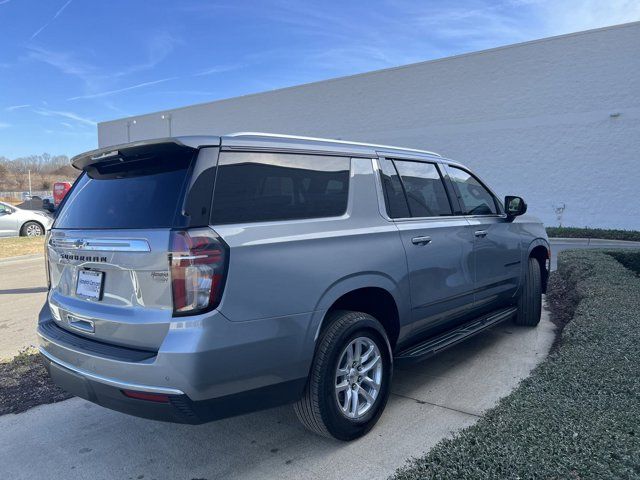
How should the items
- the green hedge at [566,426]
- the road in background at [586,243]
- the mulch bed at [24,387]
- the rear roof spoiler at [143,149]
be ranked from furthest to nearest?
the road in background at [586,243]
the mulch bed at [24,387]
the rear roof spoiler at [143,149]
the green hedge at [566,426]

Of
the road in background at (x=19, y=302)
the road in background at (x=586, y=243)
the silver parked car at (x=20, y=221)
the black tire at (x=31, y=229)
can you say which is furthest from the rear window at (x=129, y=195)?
the black tire at (x=31, y=229)

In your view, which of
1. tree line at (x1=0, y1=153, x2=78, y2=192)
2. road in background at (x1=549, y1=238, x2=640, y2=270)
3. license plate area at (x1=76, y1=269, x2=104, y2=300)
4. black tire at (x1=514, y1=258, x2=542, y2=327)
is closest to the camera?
license plate area at (x1=76, y1=269, x2=104, y2=300)

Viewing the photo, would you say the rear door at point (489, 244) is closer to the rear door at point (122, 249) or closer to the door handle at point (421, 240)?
the door handle at point (421, 240)

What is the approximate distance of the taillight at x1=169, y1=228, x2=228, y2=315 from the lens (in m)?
2.51

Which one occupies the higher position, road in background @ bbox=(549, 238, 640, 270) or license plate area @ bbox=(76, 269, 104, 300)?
license plate area @ bbox=(76, 269, 104, 300)

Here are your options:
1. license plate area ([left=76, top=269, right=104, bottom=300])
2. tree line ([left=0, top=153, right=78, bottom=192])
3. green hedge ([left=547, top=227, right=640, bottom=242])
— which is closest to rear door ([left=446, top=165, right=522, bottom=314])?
license plate area ([left=76, top=269, right=104, bottom=300])

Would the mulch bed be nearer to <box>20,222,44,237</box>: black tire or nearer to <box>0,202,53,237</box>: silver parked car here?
<box>0,202,53,237</box>: silver parked car

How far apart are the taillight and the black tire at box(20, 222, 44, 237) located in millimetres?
17667

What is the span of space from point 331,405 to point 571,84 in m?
18.5

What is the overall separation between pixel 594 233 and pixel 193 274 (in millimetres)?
17545

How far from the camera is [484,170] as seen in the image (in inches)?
786

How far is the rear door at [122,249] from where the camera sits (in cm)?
259

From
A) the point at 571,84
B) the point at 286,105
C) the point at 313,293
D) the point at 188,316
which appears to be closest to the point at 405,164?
the point at 313,293

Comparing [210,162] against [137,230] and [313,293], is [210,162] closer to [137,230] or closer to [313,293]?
[137,230]
